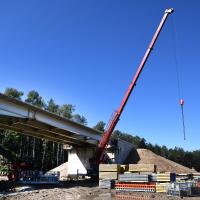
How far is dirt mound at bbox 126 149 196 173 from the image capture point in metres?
59.5

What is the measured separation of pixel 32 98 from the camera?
109438 mm

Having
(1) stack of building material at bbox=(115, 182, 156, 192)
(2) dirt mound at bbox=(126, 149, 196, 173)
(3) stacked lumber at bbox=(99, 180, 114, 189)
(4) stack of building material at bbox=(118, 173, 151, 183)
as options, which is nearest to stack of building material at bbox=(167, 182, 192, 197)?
(1) stack of building material at bbox=(115, 182, 156, 192)

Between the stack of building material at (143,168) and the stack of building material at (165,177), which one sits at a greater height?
the stack of building material at (143,168)

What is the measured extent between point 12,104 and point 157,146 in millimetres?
100545

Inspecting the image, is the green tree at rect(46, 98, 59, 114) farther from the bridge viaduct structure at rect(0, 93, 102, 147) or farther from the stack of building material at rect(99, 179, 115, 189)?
the stack of building material at rect(99, 179, 115, 189)

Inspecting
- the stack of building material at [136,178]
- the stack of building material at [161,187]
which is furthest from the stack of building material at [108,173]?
the stack of building material at [161,187]

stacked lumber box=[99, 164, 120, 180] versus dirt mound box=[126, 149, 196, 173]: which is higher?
dirt mound box=[126, 149, 196, 173]

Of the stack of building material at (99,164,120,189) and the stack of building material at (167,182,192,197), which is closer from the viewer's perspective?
the stack of building material at (167,182,192,197)

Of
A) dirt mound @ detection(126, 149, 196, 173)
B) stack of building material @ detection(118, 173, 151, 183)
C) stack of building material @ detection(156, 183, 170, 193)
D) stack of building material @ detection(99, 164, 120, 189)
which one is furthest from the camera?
Result: dirt mound @ detection(126, 149, 196, 173)

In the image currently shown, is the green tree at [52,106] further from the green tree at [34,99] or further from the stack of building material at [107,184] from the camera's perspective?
the stack of building material at [107,184]

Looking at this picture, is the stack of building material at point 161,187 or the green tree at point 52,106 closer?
the stack of building material at point 161,187

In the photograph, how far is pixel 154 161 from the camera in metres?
62.1

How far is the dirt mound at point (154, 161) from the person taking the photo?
59537 mm

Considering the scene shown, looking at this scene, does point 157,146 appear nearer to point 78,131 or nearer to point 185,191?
point 78,131
